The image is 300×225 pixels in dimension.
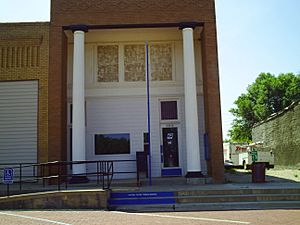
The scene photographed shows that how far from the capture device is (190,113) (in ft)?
55.1

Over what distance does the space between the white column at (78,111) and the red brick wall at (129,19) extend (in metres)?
0.73

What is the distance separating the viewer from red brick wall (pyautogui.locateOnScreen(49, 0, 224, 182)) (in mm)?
17156

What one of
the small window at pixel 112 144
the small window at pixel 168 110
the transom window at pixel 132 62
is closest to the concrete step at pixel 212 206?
the small window at pixel 112 144

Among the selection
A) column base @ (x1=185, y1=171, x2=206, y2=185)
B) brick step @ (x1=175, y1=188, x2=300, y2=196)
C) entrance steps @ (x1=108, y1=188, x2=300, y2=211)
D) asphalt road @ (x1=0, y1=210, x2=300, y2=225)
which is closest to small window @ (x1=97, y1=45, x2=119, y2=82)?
column base @ (x1=185, y1=171, x2=206, y2=185)

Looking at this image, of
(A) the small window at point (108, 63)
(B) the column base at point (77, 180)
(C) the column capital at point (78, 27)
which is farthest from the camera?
(A) the small window at point (108, 63)

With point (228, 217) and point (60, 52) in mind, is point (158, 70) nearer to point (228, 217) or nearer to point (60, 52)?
point (60, 52)

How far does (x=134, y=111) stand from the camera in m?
19.3

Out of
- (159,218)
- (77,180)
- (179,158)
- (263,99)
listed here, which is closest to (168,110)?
(179,158)

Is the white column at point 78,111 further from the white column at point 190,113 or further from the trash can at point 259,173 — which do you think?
the trash can at point 259,173

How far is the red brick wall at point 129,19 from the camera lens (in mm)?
17156

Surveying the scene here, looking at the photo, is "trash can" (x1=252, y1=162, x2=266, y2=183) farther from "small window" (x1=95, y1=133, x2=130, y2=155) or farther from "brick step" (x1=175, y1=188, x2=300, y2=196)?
"small window" (x1=95, y1=133, x2=130, y2=155)

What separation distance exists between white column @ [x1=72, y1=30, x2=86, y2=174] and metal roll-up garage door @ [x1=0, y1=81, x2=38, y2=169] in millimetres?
2430

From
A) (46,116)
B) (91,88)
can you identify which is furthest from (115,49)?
(46,116)

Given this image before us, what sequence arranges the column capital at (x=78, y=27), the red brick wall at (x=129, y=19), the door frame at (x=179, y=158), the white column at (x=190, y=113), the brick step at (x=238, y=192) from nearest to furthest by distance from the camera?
1. the brick step at (x=238, y=192)
2. the white column at (x=190, y=113)
3. the red brick wall at (x=129, y=19)
4. the column capital at (x=78, y=27)
5. the door frame at (x=179, y=158)
